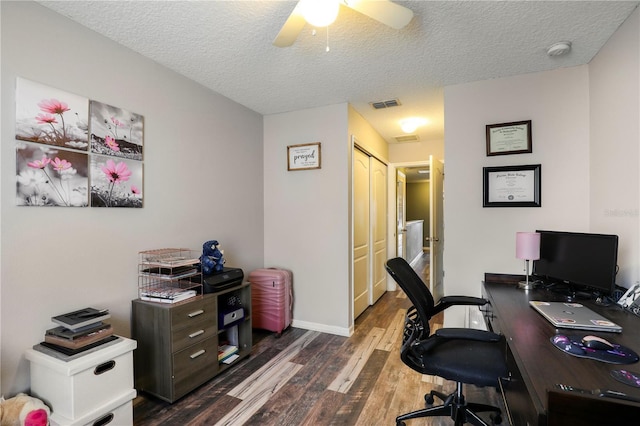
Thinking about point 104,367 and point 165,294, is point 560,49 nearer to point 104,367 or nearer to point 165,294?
point 165,294

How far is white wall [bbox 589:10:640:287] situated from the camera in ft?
5.48

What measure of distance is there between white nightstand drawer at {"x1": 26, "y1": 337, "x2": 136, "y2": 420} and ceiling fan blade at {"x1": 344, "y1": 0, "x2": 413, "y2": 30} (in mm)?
2225

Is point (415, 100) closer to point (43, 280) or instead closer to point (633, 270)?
point (633, 270)

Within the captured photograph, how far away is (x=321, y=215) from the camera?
3203 mm

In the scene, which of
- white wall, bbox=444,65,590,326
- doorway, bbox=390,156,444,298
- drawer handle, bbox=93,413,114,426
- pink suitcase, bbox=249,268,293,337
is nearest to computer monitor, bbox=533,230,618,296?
white wall, bbox=444,65,590,326

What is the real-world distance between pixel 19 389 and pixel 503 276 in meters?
3.18

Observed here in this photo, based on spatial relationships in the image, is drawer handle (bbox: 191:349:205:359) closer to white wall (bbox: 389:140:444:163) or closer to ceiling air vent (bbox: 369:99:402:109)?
ceiling air vent (bbox: 369:99:402:109)

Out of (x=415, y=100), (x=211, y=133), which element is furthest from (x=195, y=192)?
(x=415, y=100)

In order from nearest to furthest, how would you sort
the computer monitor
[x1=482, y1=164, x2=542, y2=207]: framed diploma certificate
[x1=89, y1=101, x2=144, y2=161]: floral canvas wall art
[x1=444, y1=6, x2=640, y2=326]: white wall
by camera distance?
the computer monitor
[x1=444, y1=6, x2=640, y2=326]: white wall
[x1=89, y1=101, x2=144, y2=161]: floral canvas wall art
[x1=482, y1=164, x2=542, y2=207]: framed diploma certificate

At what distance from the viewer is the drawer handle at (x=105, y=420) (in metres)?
1.55

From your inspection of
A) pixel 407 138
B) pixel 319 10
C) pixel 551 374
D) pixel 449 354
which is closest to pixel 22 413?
pixel 449 354

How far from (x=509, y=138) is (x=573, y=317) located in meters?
1.60

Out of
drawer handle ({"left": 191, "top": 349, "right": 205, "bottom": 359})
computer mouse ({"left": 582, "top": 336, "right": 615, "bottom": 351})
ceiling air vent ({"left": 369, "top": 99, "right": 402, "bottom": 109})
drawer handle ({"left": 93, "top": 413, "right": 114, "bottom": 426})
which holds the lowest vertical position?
drawer handle ({"left": 93, "top": 413, "right": 114, "bottom": 426})

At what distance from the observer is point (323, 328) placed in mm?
3193
